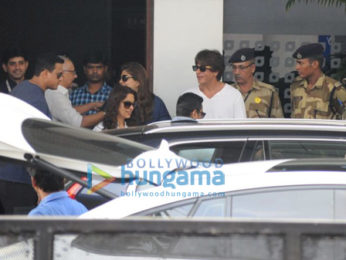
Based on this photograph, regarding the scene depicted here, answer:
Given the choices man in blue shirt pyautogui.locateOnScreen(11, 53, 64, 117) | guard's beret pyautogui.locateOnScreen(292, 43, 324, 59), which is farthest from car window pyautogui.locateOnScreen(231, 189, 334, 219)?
guard's beret pyautogui.locateOnScreen(292, 43, 324, 59)

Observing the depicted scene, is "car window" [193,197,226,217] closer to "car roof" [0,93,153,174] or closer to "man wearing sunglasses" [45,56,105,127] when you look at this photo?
"car roof" [0,93,153,174]

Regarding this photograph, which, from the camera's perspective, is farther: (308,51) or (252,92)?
(308,51)

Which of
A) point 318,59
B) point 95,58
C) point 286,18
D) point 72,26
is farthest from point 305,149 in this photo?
point 72,26

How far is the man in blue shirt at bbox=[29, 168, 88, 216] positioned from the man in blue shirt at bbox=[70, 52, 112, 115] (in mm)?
4438

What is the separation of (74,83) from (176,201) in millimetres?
5982

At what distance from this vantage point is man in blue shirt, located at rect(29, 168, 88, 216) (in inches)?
197

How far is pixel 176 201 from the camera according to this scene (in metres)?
4.43

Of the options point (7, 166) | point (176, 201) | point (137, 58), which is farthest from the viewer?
point (137, 58)

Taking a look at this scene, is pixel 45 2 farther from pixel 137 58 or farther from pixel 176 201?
pixel 176 201

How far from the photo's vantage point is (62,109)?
29.2 ft

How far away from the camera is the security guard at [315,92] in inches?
376

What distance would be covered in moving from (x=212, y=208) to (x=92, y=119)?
4.45 meters

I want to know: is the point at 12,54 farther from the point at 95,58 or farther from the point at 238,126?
the point at 238,126

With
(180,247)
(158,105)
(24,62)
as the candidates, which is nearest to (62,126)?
(180,247)
